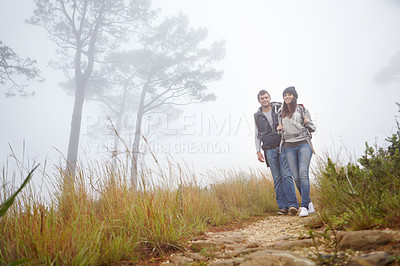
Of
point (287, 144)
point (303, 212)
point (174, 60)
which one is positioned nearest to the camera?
point (303, 212)

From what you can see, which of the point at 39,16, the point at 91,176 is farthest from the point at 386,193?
the point at 39,16

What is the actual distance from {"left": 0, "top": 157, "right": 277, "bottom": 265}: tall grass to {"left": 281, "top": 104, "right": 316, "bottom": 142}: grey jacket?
173 centimetres

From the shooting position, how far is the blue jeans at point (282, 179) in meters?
4.41

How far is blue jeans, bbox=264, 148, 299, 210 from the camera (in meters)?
4.41

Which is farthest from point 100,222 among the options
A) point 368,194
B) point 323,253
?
point 368,194

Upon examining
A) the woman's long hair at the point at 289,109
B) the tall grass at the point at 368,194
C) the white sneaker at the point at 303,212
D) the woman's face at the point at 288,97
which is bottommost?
the white sneaker at the point at 303,212

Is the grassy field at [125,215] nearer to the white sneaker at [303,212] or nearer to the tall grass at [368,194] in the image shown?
the tall grass at [368,194]

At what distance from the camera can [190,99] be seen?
16.9 m

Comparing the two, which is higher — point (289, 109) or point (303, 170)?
point (289, 109)

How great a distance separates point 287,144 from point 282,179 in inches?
26.4

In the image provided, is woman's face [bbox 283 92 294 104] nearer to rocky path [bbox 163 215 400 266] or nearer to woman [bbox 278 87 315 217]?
Answer: woman [bbox 278 87 315 217]

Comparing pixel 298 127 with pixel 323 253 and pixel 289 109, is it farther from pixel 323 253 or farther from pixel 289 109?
pixel 323 253

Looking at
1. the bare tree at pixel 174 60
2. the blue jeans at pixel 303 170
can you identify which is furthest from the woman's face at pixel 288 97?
the bare tree at pixel 174 60

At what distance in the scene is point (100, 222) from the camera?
2.41 metres
